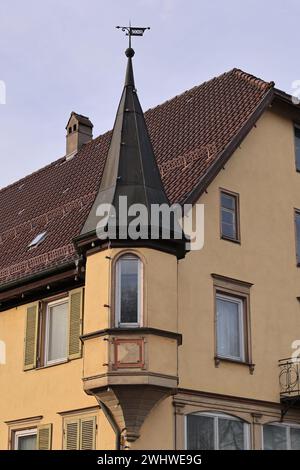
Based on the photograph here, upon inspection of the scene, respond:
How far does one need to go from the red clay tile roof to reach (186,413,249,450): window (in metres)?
4.49

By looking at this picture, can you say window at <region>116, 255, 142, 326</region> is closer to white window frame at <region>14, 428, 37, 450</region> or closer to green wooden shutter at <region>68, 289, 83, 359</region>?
green wooden shutter at <region>68, 289, 83, 359</region>

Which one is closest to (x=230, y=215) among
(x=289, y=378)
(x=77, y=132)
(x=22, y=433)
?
(x=289, y=378)

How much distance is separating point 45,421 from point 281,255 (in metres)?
6.75

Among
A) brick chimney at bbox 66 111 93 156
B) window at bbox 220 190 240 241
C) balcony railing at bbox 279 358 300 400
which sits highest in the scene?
brick chimney at bbox 66 111 93 156

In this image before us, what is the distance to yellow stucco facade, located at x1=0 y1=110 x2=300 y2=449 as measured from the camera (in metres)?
18.6

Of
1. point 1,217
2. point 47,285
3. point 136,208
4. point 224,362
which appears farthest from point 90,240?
point 1,217

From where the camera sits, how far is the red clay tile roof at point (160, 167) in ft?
72.7

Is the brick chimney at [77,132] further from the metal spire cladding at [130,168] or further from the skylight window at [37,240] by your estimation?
the metal spire cladding at [130,168]

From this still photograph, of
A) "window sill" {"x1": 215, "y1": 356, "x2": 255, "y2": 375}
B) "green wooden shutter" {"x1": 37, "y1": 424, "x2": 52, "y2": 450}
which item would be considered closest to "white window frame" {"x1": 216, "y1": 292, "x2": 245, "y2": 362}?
"window sill" {"x1": 215, "y1": 356, "x2": 255, "y2": 375}

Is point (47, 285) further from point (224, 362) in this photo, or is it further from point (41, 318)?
point (224, 362)

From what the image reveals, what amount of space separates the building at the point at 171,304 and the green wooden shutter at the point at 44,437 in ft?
0.16

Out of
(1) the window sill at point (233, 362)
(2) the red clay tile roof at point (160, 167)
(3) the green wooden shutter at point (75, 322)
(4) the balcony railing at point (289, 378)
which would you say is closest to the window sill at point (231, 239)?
(2) the red clay tile roof at point (160, 167)

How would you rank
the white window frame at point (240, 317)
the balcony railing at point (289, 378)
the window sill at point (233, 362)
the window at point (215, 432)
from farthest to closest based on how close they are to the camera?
the balcony railing at point (289, 378) < the white window frame at point (240, 317) < the window sill at point (233, 362) < the window at point (215, 432)

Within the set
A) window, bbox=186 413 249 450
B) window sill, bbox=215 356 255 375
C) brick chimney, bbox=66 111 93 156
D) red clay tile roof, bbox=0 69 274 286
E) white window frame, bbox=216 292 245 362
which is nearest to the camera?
window, bbox=186 413 249 450
